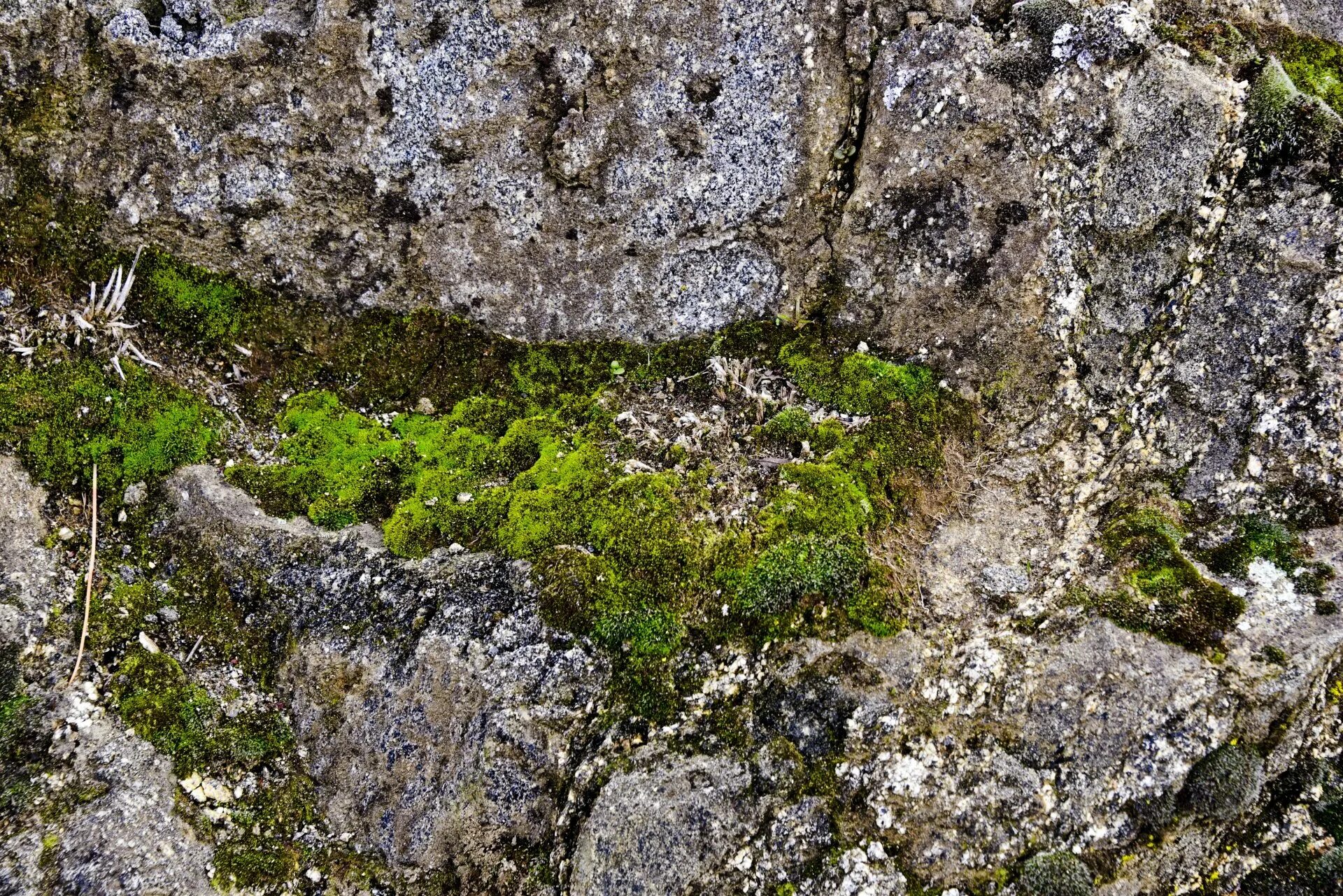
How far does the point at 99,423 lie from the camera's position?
4895mm

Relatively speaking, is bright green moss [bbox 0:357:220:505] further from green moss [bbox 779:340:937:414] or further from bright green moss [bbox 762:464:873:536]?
green moss [bbox 779:340:937:414]

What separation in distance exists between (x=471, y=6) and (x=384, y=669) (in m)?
3.93

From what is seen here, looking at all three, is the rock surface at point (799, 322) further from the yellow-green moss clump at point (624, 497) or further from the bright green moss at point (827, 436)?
the bright green moss at point (827, 436)

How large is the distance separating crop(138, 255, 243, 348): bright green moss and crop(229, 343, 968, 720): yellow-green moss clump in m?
0.71

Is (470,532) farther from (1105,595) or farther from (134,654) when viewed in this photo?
(1105,595)

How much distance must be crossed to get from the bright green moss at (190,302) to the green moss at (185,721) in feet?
6.93

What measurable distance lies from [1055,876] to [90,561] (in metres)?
5.39

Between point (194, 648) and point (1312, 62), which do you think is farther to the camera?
point (1312, 62)

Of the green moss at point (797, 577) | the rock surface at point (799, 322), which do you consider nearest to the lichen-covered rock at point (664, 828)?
the rock surface at point (799, 322)

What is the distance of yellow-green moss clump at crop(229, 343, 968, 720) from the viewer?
4.39 meters

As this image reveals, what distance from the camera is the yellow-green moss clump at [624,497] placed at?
439 centimetres

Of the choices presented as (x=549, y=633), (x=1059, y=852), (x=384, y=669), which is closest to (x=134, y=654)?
(x=384, y=669)

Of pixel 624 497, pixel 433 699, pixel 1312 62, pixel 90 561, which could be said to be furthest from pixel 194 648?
pixel 1312 62

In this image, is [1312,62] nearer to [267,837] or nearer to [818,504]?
[818,504]
